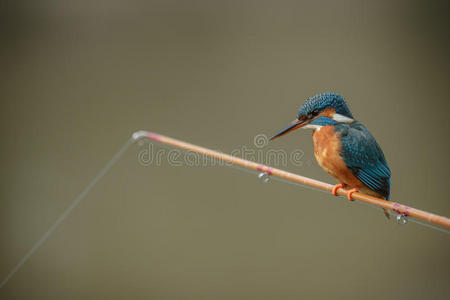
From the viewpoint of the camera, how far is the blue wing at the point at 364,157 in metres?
0.73

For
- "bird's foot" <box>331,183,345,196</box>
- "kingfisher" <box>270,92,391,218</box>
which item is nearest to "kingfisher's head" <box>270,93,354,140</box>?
"kingfisher" <box>270,92,391,218</box>

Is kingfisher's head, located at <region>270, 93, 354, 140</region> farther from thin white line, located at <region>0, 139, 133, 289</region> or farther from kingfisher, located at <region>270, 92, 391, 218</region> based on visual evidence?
thin white line, located at <region>0, 139, 133, 289</region>

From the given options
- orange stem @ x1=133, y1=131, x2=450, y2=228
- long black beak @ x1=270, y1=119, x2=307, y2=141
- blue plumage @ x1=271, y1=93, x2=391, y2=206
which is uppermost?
blue plumage @ x1=271, y1=93, x2=391, y2=206

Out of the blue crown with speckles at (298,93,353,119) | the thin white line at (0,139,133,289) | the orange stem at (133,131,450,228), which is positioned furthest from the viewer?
the thin white line at (0,139,133,289)

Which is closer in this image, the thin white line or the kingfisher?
the kingfisher

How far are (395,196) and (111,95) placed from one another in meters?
1.39

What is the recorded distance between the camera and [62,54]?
1.91 m

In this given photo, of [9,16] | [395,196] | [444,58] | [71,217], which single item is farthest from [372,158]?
[9,16]

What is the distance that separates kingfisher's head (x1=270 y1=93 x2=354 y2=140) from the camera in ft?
2.32

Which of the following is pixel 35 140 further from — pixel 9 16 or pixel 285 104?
pixel 285 104

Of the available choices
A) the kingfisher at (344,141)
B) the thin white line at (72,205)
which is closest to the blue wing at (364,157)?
the kingfisher at (344,141)

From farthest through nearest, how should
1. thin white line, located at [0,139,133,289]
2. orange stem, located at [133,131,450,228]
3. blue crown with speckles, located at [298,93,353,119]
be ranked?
thin white line, located at [0,139,133,289]
blue crown with speckles, located at [298,93,353,119]
orange stem, located at [133,131,450,228]

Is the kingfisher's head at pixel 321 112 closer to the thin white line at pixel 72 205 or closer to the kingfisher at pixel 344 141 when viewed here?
the kingfisher at pixel 344 141

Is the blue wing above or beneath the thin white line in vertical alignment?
above
